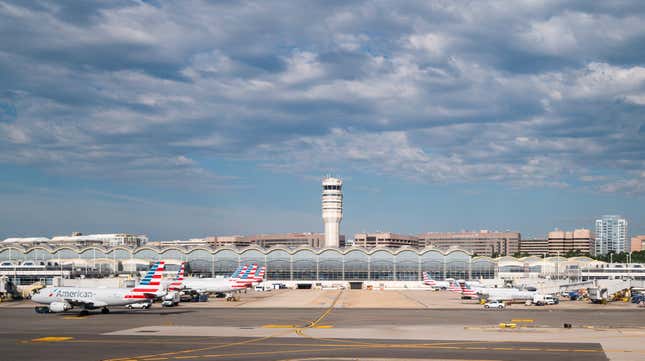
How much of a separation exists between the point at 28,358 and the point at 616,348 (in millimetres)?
44987

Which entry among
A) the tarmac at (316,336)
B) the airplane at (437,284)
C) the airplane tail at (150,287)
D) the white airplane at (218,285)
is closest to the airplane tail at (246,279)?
the white airplane at (218,285)

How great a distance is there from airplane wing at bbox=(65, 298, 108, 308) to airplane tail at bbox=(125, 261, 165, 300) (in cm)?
375

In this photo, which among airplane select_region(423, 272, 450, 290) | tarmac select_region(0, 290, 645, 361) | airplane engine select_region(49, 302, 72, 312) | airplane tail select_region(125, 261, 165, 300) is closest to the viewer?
tarmac select_region(0, 290, 645, 361)

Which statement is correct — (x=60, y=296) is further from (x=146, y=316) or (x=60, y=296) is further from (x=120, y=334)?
(x=120, y=334)

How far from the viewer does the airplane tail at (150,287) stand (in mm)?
85625

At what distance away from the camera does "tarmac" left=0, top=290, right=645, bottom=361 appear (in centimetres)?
4828

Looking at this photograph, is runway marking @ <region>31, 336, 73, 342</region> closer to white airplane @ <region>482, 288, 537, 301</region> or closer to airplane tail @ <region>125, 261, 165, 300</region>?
airplane tail @ <region>125, 261, 165, 300</region>

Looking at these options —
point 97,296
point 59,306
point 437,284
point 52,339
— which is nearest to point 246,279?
point 97,296

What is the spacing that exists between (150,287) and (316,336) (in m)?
34.5

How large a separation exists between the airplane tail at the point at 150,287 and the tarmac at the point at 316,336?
2699 millimetres

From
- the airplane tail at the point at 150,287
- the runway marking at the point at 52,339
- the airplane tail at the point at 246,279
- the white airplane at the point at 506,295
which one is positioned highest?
the airplane tail at the point at 150,287

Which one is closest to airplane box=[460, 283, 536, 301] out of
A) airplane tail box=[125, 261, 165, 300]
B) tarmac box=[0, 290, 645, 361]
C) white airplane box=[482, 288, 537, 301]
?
white airplane box=[482, 288, 537, 301]

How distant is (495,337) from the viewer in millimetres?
60000

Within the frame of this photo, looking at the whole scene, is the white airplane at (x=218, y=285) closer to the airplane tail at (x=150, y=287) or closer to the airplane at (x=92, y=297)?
the airplane tail at (x=150, y=287)
